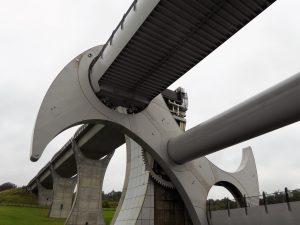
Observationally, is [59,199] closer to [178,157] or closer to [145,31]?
[178,157]

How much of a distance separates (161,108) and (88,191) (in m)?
22.1

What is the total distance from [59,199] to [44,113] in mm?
46532

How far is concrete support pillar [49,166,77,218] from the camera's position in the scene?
57.7 m

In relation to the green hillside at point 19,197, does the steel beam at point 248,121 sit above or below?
below

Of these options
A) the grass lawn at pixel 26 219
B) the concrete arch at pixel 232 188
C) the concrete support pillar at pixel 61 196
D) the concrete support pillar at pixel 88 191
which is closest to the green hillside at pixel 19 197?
the concrete support pillar at pixel 61 196

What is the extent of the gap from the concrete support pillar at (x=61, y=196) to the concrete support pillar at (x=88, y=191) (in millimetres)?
20657

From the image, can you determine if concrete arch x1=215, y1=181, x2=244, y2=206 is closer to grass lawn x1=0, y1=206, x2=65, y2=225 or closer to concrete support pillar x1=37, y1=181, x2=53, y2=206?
grass lawn x1=0, y1=206, x2=65, y2=225

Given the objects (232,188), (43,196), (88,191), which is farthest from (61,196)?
(232,188)

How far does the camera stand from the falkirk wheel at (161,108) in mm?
14055

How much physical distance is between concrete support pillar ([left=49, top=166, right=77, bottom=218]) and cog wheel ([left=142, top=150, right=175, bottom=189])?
137ft

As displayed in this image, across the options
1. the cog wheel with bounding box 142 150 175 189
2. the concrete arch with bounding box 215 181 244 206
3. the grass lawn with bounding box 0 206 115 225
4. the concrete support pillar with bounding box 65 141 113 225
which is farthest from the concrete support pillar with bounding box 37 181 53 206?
the concrete arch with bounding box 215 181 244 206

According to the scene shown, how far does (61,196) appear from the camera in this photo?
59562 mm

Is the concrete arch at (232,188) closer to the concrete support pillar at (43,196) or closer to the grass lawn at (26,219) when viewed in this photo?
the grass lawn at (26,219)

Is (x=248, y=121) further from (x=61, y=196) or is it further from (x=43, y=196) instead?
(x=43, y=196)
